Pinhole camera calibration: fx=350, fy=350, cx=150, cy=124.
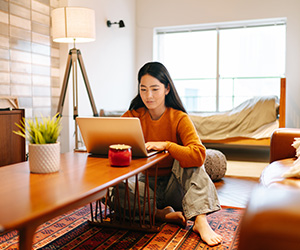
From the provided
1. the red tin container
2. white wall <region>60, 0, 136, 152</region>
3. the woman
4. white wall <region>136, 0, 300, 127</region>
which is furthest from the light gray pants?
white wall <region>136, 0, 300, 127</region>

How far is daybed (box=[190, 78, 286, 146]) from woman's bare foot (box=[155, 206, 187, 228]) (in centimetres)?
267

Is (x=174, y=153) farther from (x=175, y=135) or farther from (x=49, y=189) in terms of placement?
(x=49, y=189)

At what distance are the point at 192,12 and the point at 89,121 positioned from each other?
4.81 meters

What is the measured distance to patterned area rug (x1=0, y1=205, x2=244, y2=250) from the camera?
166 centimetres

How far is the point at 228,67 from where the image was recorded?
5973 millimetres

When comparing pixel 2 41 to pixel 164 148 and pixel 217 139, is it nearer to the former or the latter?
pixel 164 148

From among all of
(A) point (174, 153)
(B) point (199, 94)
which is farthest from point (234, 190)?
(B) point (199, 94)

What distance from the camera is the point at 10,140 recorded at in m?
2.62

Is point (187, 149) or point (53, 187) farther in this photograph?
point (187, 149)

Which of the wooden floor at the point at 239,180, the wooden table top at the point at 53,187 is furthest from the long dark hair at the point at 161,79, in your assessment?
the wooden floor at the point at 239,180

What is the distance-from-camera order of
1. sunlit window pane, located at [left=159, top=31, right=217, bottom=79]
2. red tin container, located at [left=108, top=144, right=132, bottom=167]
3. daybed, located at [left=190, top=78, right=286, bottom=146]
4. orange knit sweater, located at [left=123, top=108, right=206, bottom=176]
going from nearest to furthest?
red tin container, located at [left=108, top=144, right=132, bottom=167], orange knit sweater, located at [left=123, top=108, right=206, bottom=176], daybed, located at [left=190, top=78, right=286, bottom=146], sunlit window pane, located at [left=159, top=31, right=217, bottom=79]

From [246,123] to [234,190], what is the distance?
1856mm

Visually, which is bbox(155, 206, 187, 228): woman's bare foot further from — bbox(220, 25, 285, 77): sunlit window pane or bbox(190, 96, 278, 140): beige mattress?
bbox(220, 25, 285, 77): sunlit window pane

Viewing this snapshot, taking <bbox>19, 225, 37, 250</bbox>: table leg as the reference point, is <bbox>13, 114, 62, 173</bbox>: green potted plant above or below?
above
